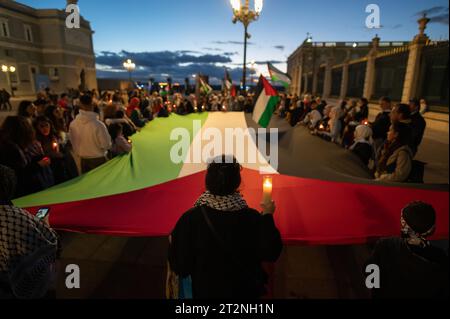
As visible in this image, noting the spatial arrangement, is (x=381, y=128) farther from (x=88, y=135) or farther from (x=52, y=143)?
(x=52, y=143)

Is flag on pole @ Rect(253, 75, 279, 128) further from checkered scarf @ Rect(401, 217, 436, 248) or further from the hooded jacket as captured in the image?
checkered scarf @ Rect(401, 217, 436, 248)

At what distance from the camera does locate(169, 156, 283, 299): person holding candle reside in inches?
65.3

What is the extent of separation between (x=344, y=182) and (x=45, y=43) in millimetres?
4149

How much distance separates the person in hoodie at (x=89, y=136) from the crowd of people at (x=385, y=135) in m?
4.01

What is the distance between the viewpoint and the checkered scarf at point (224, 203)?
66.3 inches

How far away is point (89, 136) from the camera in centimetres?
427

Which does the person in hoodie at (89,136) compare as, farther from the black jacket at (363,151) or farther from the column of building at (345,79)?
the column of building at (345,79)

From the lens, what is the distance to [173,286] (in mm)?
2074

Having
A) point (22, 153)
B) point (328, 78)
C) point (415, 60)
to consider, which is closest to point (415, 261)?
point (22, 153)

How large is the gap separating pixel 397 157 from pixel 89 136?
4.32m

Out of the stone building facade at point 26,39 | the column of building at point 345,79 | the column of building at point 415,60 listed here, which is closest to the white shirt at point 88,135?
the stone building facade at point 26,39

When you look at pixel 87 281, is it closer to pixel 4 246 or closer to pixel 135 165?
pixel 135 165

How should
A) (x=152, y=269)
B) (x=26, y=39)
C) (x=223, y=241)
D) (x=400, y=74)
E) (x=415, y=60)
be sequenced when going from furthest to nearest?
(x=400, y=74)
(x=415, y=60)
(x=152, y=269)
(x=26, y=39)
(x=223, y=241)

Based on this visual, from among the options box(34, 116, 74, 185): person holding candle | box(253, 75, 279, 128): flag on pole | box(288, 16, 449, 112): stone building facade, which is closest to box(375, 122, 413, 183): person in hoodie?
box(253, 75, 279, 128): flag on pole
